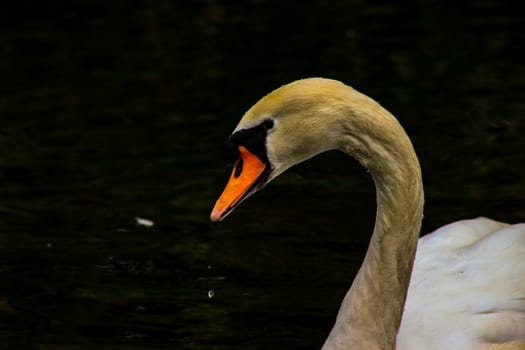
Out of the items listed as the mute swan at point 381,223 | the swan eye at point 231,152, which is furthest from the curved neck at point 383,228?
the swan eye at point 231,152

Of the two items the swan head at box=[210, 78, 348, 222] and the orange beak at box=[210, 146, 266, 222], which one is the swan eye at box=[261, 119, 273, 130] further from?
the orange beak at box=[210, 146, 266, 222]

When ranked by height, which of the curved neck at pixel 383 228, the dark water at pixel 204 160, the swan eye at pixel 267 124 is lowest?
the dark water at pixel 204 160

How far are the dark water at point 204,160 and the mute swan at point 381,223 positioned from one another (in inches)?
38.8

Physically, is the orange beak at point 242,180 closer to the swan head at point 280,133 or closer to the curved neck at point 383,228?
the swan head at point 280,133

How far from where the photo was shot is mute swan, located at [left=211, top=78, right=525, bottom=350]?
441 cm

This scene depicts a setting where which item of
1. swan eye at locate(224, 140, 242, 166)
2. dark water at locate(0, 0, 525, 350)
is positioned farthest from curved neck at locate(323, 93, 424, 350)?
dark water at locate(0, 0, 525, 350)

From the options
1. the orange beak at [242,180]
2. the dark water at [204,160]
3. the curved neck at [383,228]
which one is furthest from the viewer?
the dark water at [204,160]

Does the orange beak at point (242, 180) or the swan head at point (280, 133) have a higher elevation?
the swan head at point (280, 133)

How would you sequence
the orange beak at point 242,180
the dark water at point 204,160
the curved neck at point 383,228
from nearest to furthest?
the curved neck at point 383,228 → the orange beak at point 242,180 → the dark water at point 204,160

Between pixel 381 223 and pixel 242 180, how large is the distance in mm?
504

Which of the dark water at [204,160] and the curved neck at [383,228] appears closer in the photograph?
the curved neck at [383,228]

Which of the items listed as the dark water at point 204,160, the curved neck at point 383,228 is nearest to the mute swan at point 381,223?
the curved neck at point 383,228

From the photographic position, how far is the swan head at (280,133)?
14.5 feet

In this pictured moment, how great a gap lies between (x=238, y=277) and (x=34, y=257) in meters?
1.17
